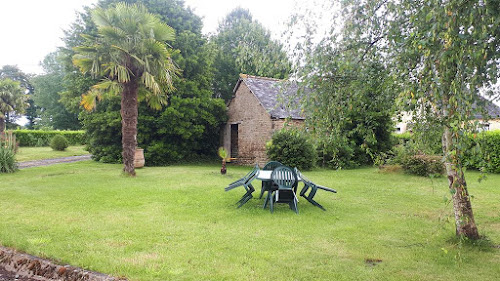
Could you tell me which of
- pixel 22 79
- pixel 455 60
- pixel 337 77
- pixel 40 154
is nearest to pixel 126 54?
pixel 337 77

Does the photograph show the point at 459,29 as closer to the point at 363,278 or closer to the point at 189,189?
the point at 363,278

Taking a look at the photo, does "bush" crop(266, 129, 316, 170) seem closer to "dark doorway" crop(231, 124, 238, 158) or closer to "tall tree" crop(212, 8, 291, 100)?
"tall tree" crop(212, 8, 291, 100)

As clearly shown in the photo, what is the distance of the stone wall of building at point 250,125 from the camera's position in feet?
58.7

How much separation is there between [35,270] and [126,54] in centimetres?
942

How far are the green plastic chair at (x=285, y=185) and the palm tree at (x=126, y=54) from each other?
668cm

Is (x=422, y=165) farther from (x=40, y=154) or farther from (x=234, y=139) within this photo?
(x=40, y=154)

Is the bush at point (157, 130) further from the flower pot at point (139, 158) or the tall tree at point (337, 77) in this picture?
the tall tree at point (337, 77)

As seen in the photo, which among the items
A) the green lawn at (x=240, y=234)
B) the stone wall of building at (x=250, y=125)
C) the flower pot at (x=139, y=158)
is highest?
the stone wall of building at (x=250, y=125)

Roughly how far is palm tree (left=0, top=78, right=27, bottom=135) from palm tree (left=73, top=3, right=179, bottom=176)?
24.9 metres

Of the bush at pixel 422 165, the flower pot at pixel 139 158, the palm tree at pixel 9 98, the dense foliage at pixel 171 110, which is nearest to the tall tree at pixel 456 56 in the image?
the bush at pixel 422 165

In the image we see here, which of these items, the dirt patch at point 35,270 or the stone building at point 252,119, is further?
the stone building at point 252,119

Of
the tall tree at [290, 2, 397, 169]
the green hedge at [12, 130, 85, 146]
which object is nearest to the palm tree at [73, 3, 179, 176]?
the tall tree at [290, 2, 397, 169]

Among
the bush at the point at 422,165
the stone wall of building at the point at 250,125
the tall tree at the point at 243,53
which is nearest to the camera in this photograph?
the tall tree at the point at 243,53

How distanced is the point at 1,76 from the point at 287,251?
→ 61.9m
